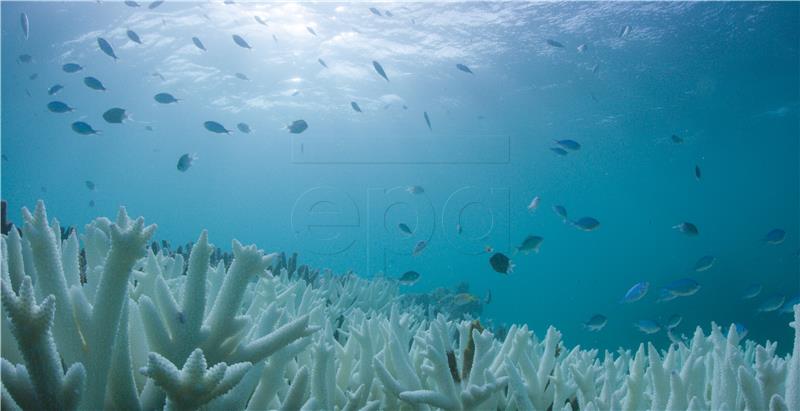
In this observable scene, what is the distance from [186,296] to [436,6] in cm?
1996

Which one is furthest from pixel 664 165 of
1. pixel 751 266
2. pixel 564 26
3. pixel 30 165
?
pixel 30 165

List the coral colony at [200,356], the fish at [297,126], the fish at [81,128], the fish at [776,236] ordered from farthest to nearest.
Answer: the fish at [297,126]
the fish at [776,236]
the fish at [81,128]
the coral colony at [200,356]

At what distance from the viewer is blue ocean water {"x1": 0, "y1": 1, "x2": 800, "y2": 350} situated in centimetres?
2097

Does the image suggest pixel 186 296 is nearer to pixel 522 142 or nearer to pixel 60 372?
pixel 60 372

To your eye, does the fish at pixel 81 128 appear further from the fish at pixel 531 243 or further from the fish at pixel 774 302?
the fish at pixel 774 302

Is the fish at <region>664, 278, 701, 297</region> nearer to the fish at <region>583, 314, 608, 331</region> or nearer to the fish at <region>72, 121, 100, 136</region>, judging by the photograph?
the fish at <region>583, 314, 608, 331</region>

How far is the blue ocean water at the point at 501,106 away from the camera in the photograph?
2097 centimetres

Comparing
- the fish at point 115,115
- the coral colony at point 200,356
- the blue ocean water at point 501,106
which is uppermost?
the coral colony at point 200,356

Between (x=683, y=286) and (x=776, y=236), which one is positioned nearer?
(x=683, y=286)

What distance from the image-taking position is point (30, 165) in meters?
57.7

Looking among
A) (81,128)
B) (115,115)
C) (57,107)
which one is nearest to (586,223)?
(115,115)

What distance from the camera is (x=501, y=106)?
31.0 metres

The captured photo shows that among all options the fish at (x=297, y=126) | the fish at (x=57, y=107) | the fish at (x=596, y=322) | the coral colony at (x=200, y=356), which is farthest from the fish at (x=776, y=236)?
the fish at (x=57, y=107)

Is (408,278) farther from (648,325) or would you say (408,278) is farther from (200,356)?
(200,356)
